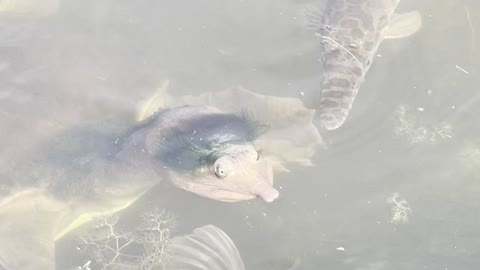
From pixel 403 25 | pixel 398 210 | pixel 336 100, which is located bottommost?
pixel 398 210

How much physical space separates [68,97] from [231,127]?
5.28 ft

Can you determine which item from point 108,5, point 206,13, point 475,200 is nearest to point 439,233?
point 475,200

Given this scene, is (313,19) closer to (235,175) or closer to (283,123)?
(283,123)

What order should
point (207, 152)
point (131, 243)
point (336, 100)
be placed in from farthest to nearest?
point (336, 100) < point (131, 243) < point (207, 152)

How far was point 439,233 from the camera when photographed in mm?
5035

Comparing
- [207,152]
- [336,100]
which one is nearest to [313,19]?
[336,100]

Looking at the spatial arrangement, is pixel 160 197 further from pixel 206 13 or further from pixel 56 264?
pixel 206 13

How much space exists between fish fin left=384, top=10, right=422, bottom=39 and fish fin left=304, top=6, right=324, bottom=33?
0.67 metres

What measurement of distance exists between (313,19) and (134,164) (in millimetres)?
2345

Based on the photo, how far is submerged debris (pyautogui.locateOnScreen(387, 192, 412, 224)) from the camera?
197 inches

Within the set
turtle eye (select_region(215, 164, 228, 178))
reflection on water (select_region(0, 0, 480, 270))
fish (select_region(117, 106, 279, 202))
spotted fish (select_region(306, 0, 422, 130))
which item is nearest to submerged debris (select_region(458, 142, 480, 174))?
reflection on water (select_region(0, 0, 480, 270))

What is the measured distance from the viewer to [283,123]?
522cm

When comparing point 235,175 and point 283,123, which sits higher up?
point 235,175

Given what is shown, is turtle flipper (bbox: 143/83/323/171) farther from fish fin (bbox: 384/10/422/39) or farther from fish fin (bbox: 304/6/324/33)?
fish fin (bbox: 384/10/422/39)
